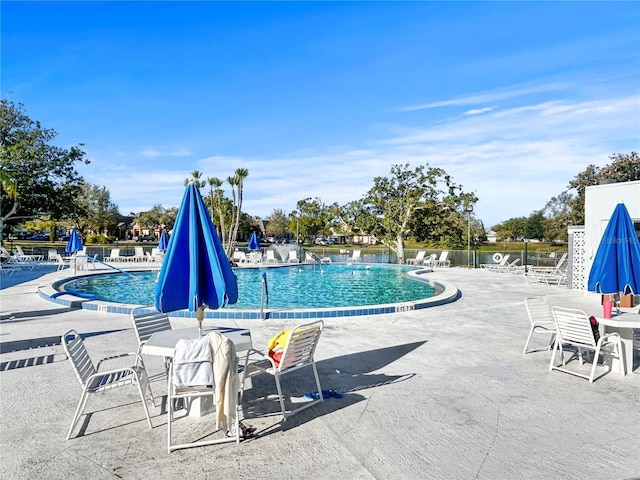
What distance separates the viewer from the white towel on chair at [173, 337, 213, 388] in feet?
11.3

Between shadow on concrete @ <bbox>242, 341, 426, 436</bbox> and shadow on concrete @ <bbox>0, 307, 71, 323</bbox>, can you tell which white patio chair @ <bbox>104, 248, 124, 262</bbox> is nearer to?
shadow on concrete @ <bbox>0, 307, 71, 323</bbox>

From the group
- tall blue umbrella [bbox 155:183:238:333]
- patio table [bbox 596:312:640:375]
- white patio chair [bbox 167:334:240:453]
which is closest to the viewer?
white patio chair [bbox 167:334:240:453]

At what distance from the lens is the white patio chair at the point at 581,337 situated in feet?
16.9

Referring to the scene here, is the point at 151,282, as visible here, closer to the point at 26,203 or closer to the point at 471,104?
the point at 471,104

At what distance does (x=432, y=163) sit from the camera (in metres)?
30.2

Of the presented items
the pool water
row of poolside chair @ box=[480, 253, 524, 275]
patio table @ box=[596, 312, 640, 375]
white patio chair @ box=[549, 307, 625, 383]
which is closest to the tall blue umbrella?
white patio chair @ box=[549, 307, 625, 383]

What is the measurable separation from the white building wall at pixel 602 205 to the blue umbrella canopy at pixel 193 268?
1108 cm

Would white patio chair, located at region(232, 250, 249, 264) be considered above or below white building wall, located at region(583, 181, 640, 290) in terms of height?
below

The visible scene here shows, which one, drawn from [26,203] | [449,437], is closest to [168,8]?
[449,437]

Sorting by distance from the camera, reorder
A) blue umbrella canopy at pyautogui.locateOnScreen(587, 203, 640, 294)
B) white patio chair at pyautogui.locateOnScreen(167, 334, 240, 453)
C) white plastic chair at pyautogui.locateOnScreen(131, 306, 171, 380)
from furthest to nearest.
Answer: blue umbrella canopy at pyautogui.locateOnScreen(587, 203, 640, 294), white plastic chair at pyautogui.locateOnScreen(131, 306, 171, 380), white patio chair at pyautogui.locateOnScreen(167, 334, 240, 453)

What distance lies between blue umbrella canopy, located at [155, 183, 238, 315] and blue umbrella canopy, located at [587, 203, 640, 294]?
482cm

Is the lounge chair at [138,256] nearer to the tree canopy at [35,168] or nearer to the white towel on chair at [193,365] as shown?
the tree canopy at [35,168]

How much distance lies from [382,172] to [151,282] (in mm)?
19240

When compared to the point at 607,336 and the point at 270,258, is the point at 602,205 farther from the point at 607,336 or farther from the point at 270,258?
the point at 270,258
